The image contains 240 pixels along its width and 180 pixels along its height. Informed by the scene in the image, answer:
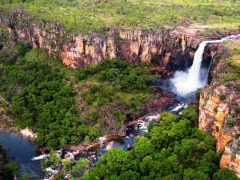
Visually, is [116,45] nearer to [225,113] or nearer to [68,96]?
[68,96]

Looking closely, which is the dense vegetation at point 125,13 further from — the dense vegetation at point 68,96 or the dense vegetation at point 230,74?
the dense vegetation at point 230,74

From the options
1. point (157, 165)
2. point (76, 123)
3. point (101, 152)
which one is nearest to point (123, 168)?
point (157, 165)

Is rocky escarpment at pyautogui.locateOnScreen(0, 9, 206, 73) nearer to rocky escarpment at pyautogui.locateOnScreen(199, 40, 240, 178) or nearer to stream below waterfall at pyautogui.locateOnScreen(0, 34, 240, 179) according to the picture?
stream below waterfall at pyautogui.locateOnScreen(0, 34, 240, 179)

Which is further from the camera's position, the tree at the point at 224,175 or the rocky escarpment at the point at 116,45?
the rocky escarpment at the point at 116,45

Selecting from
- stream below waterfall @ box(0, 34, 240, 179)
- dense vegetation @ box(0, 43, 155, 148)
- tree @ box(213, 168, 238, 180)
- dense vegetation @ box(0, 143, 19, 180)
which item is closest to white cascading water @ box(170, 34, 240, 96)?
stream below waterfall @ box(0, 34, 240, 179)

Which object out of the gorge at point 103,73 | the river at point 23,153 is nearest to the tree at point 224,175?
the gorge at point 103,73

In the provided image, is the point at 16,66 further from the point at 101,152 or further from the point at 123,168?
the point at 123,168
